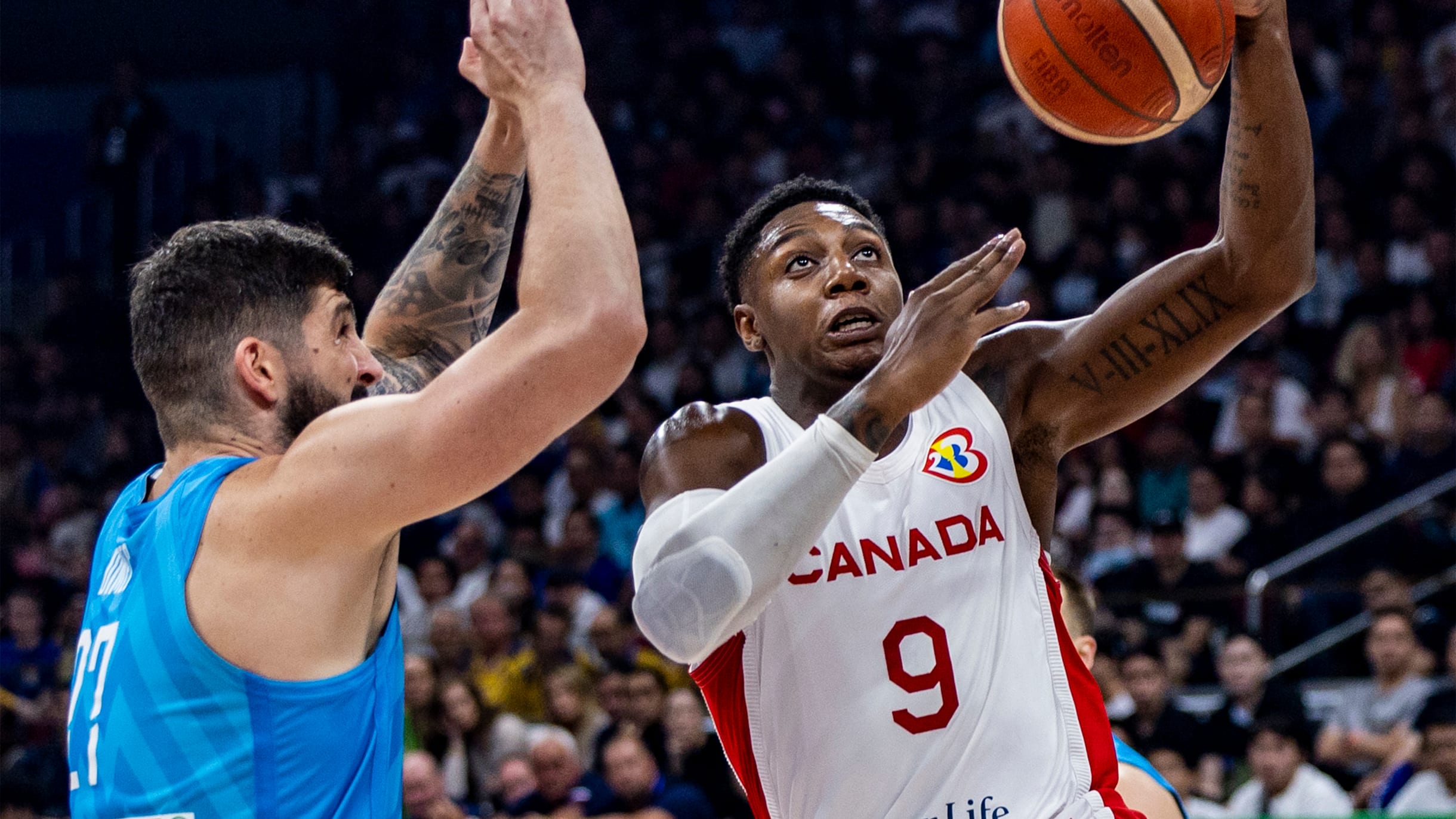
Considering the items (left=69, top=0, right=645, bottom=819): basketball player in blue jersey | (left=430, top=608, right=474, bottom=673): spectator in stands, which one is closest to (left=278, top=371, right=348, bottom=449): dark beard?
(left=69, top=0, right=645, bottom=819): basketball player in blue jersey

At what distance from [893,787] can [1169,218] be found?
879 cm

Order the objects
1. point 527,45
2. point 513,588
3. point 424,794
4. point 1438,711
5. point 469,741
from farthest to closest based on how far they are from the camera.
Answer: point 513,588 < point 469,741 < point 424,794 < point 1438,711 < point 527,45

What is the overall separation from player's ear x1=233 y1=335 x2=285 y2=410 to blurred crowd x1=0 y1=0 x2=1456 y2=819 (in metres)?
5.46

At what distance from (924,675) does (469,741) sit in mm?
6008

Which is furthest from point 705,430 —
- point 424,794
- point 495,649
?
point 495,649

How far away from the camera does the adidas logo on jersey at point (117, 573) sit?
249 cm

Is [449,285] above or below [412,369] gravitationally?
above

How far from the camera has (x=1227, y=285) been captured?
3355mm

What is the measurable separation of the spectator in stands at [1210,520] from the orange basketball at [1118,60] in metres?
6.04

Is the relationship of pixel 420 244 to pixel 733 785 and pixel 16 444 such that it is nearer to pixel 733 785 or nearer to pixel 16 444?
pixel 733 785

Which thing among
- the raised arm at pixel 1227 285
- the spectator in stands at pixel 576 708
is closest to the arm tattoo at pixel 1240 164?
the raised arm at pixel 1227 285

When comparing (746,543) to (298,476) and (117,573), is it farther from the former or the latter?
(117,573)

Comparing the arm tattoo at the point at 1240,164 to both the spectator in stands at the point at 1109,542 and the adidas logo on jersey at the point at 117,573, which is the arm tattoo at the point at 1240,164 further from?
the spectator in stands at the point at 1109,542

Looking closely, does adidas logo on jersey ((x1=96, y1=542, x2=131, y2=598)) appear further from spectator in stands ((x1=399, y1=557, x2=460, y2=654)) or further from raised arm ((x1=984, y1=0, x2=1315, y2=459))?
spectator in stands ((x1=399, y1=557, x2=460, y2=654))
